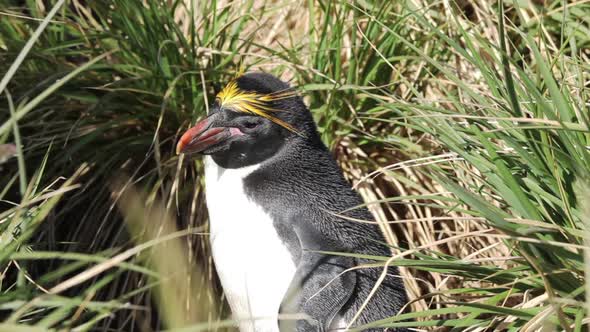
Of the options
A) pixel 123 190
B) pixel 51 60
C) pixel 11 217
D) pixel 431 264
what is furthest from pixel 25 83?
pixel 431 264

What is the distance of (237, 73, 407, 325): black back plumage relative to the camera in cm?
227

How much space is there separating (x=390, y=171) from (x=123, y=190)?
0.90 meters

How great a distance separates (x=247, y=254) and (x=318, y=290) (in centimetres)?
24

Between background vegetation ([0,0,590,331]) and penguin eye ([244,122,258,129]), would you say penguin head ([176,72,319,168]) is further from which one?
background vegetation ([0,0,590,331])

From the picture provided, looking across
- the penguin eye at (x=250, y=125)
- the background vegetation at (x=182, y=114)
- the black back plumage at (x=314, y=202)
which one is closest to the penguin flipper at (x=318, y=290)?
the black back plumage at (x=314, y=202)

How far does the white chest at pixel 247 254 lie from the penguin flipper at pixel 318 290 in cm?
6

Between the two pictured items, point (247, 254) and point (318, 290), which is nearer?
point (318, 290)

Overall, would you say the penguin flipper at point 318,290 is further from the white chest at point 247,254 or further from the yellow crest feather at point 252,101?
the yellow crest feather at point 252,101

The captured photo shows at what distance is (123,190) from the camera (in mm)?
2666

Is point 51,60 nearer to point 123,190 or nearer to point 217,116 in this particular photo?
point 123,190

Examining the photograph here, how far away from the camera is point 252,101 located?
235 cm

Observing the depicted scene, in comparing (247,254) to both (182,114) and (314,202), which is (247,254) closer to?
(314,202)

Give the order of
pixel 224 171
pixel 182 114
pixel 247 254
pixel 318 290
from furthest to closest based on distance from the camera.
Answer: pixel 182 114 < pixel 224 171 < pixel 247 254 < pixel 318 290

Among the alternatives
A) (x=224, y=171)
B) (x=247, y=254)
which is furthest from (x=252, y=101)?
(x=247, y=254)
